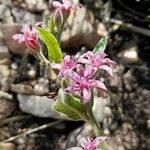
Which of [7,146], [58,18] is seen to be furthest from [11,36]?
[58,18]

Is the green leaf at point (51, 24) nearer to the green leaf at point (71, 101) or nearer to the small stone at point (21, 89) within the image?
the green leaf at point (71, 101)

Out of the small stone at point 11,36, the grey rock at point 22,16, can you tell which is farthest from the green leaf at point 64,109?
the grey rock at point 22,16

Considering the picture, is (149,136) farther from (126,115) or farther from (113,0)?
(113,0)

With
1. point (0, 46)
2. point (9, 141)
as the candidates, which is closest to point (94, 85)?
point (9, 141)

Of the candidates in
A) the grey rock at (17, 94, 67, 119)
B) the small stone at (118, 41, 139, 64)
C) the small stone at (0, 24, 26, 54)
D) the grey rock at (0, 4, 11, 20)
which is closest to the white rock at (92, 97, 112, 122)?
the grey rock at (17, 94, 67, 119)

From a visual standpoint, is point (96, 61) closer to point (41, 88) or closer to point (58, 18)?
point (58, 18)

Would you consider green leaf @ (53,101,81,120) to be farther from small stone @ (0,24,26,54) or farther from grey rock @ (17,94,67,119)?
small stone @ (0,24,26,54)
